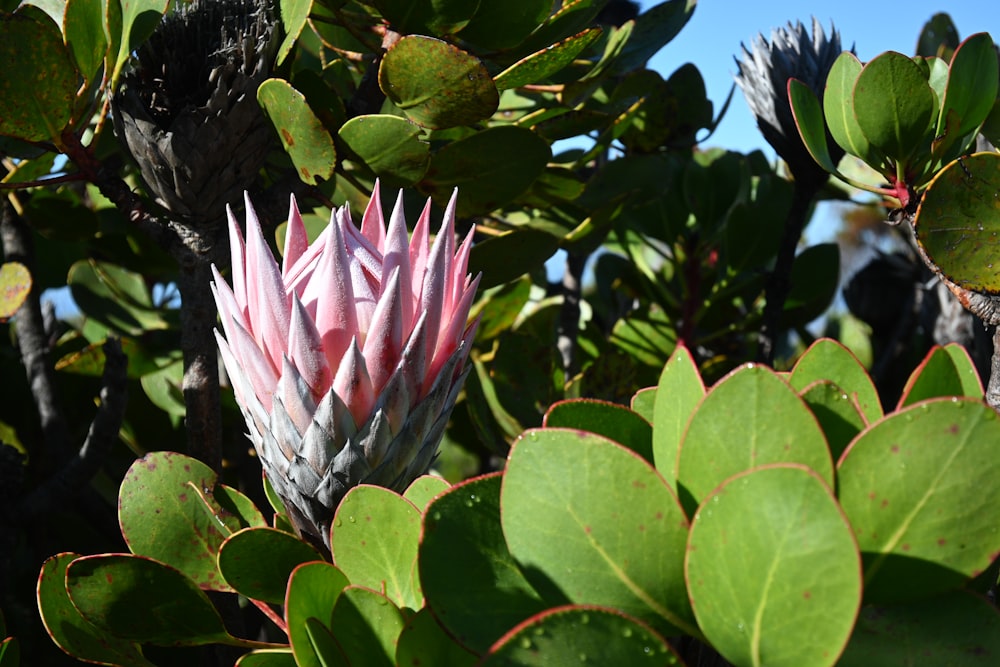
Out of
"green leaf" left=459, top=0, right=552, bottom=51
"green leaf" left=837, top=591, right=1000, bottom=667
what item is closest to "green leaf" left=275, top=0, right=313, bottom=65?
"green leaf" left=459, top=0, right=552, bottom=51

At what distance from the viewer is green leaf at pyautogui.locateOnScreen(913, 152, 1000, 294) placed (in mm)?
585

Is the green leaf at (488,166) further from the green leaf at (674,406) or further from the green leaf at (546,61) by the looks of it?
the green leaf at (674,406)

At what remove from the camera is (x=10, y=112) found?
64 centimetres

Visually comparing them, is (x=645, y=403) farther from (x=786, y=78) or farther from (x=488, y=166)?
(x=786, y=78)

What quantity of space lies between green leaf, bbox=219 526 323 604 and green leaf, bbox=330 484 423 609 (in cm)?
4

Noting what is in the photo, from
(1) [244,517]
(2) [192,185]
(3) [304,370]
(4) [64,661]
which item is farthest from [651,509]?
(4) [64,661]

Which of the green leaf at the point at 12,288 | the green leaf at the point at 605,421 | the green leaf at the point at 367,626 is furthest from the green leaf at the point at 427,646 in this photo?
the green leaf at the point at 12,288

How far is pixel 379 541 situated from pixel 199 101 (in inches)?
15.4

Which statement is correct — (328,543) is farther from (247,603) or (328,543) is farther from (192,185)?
(247,603)

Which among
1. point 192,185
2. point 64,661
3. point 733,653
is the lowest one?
point 64,661

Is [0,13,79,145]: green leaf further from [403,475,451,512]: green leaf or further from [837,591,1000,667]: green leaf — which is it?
[837,591,1000,667]: green leaf

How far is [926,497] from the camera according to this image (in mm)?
354

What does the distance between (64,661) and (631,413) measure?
83 cm

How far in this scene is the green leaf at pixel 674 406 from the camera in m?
0.45
